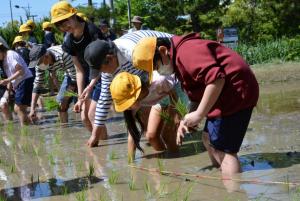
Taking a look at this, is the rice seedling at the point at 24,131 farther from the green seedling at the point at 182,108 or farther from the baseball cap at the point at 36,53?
the green seedling at the point at 182,108

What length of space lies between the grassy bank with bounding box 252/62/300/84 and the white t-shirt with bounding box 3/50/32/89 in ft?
18.4

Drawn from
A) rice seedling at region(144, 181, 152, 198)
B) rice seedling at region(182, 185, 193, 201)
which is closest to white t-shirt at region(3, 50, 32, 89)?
rice seedling at region(144, 181, 152, 198)

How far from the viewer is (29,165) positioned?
5.38m

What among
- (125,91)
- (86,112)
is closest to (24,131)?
(86,112)

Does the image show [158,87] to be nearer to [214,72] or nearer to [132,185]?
[132,185]

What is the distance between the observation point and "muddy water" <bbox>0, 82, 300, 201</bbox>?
12.8ft

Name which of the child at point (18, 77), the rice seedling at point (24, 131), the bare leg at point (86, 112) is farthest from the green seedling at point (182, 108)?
the child at point (18, 77)

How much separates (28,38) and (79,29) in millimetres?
6621

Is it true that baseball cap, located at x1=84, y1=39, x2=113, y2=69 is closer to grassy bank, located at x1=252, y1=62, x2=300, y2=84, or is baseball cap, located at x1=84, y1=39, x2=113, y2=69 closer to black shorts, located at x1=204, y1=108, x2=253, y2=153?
black shorts, located at x1=204, y1=108, x2=253, y2=153

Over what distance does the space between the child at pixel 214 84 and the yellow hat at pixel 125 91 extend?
38 centimetres

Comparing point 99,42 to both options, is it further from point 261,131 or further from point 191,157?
point 261,131

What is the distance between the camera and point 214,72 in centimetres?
377

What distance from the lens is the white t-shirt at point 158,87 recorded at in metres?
4.99

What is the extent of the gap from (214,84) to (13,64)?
4.74 m
